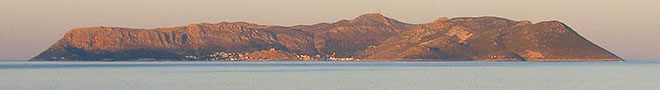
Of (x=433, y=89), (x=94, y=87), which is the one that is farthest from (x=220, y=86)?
(x=433, y=89)

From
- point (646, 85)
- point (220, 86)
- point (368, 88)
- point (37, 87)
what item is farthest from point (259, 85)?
point (646, 85)

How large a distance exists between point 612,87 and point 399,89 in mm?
18423

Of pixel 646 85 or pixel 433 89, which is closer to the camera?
pixel 433 89

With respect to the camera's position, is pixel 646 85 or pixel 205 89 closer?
pixel 205 89

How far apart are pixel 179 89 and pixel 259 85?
30.1ft

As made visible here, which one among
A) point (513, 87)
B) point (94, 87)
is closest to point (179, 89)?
point (94, 87)

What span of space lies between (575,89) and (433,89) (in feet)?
37.6

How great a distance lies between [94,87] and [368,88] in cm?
2235

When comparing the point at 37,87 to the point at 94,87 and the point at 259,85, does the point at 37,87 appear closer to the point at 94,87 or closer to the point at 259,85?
the point at 94,87

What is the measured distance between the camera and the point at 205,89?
303 ft

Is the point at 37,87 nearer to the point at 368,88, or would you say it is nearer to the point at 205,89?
the point at 205,89

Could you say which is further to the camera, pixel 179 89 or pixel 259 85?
pixel 259 85

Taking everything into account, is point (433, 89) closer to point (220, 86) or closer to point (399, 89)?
point (399, 89)

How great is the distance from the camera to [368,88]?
313 feet
